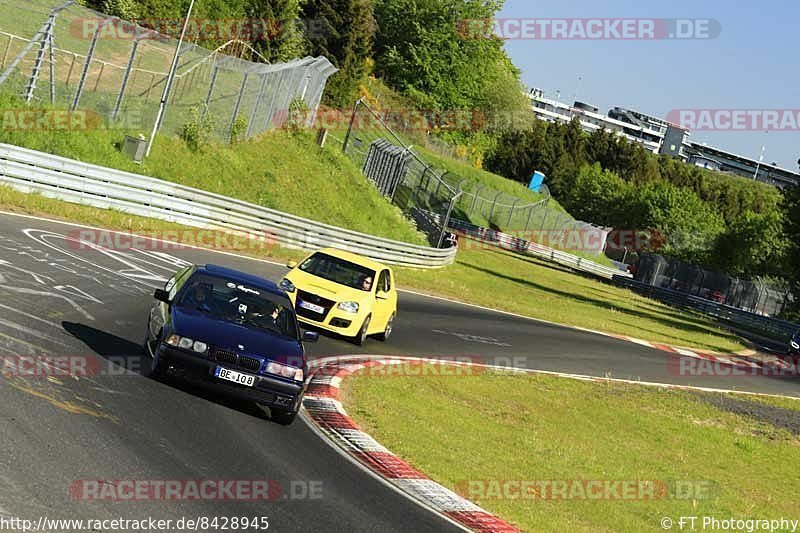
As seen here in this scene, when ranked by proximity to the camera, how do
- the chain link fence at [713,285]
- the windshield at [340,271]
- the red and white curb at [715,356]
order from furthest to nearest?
the chain link fence at [713,285] → the red and white curb at [715,356] → the windshield at [340,271]

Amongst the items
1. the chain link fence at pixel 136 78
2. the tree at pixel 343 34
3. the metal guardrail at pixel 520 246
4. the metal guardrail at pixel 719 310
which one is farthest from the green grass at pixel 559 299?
the tree at pixel 343 34

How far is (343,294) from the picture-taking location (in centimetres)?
1817

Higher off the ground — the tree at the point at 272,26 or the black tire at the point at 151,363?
the tree at the point at 272,26

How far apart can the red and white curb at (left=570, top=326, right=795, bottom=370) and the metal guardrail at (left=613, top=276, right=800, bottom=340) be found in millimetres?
19053

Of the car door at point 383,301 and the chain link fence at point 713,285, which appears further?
the chain link fence at point 713,285

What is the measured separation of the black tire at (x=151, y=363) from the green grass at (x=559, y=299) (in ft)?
71.9

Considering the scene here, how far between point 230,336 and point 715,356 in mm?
29625

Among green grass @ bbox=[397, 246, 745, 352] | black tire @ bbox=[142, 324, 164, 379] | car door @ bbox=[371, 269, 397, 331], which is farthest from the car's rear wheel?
green grass @ bbox=[397, 246, 745, 352]

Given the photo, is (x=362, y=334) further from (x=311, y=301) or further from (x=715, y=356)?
(x=715, y=356)

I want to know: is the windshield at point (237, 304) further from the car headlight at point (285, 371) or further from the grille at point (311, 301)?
the grille at point (311, 301)

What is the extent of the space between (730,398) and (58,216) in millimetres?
16813

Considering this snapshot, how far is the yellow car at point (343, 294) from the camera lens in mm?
17984

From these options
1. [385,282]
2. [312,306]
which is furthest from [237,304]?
[385,282]

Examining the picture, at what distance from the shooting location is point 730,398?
85.1 ft
